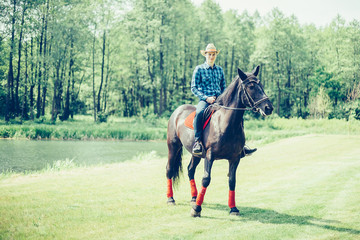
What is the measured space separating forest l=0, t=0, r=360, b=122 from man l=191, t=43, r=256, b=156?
25.4 m

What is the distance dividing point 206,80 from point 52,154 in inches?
591

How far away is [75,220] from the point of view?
6.01 metres

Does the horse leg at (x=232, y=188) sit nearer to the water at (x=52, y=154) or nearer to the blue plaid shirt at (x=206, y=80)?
the blue plaid shirt at (x=206, y=80)

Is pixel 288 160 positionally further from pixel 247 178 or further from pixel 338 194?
pixel 338 194

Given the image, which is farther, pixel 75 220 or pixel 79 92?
pixel 79 92

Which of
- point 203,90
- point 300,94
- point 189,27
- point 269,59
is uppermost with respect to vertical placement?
point 189,27

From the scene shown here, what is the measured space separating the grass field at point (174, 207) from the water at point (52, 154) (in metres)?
5.04

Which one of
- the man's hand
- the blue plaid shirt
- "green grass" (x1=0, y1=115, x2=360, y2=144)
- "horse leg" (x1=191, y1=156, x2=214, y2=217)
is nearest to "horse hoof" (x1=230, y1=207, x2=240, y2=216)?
"horse leg" (x1=191, y1=156, x2=214, y2=217)

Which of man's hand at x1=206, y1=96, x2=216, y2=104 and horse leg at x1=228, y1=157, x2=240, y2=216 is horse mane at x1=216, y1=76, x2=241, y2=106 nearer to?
man's hand at x1=206, y1=96, x2=216, y2=104

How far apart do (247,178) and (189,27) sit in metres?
36.6

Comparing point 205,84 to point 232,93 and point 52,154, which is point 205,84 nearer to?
point 232,93

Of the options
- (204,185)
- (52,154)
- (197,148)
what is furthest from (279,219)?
(52,154)

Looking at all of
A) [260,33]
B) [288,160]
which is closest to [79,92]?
[260,33]

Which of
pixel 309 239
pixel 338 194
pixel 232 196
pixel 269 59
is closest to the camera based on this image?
pixel 309 239
